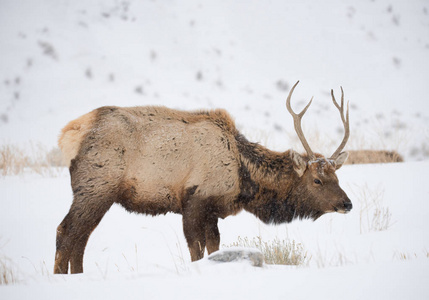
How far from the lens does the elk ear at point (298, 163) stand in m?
5.74

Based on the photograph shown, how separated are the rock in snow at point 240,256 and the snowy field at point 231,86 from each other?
2746 mm

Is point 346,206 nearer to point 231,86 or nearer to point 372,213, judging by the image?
point 372,213

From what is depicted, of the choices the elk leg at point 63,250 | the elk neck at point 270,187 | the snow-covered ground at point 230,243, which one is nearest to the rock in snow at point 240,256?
the snow-covered ground at point 230,243

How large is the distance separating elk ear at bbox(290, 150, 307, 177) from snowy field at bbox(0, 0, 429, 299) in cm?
139

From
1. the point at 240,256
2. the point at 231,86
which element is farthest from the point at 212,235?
the point at 231,86

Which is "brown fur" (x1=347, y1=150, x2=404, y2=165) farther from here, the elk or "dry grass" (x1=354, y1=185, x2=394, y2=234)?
the elk

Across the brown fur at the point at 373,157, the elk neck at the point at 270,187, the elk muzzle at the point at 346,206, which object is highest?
the brown fur at the point at 373,157

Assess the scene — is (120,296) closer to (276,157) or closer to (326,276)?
(326,276)

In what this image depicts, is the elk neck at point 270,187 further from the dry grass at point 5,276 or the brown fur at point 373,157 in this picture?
the brown fur at point 373,157

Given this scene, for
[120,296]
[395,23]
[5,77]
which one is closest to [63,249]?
[120,296]

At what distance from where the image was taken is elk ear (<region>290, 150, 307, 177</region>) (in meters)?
5.74

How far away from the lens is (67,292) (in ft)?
10.0

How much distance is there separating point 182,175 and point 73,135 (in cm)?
139

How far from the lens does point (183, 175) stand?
5.50m
